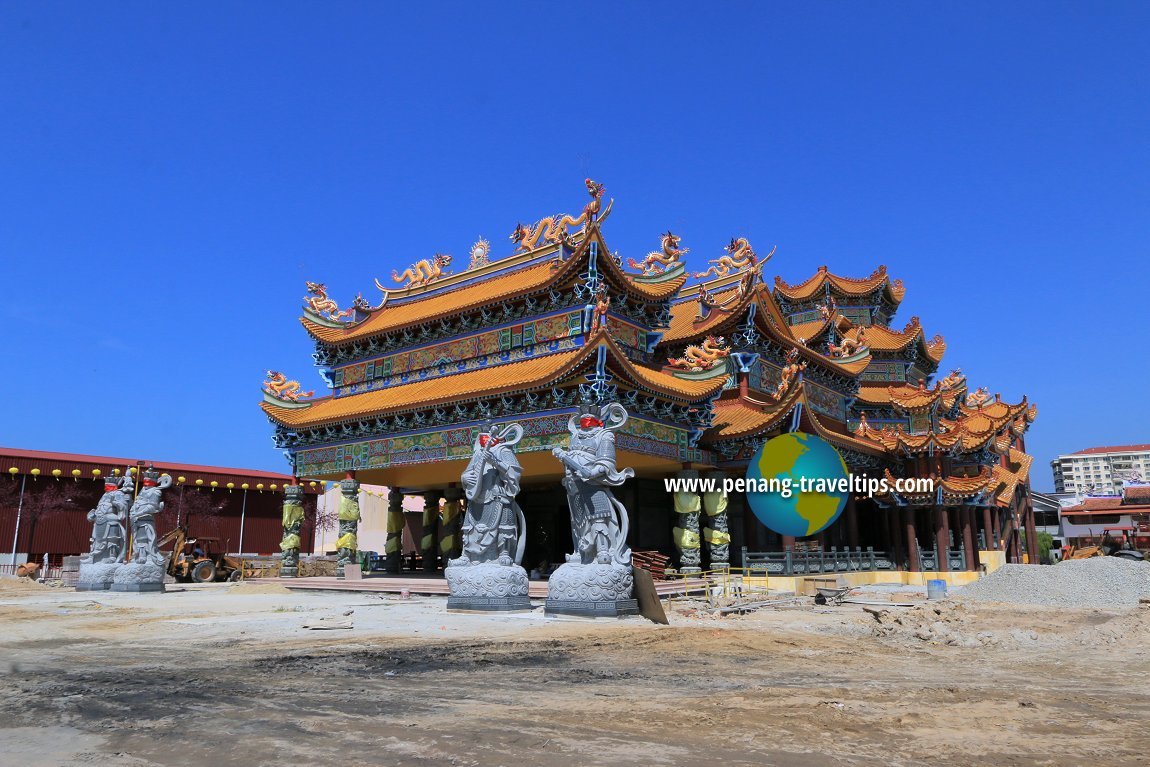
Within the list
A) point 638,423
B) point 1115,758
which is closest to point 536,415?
point 638,423

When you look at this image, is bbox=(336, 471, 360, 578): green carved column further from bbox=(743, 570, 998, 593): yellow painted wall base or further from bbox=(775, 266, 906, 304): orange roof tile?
bbox=(775, 266, 906, 304): orange roof tile

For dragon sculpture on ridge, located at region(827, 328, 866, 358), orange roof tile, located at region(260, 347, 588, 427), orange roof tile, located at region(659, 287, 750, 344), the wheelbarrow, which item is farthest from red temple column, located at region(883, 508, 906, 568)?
orange roof tile, located at region(260, 347, 588, 427)

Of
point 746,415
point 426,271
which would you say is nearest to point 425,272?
point 426,271

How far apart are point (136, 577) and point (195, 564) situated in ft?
24.6

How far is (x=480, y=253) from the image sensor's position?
2950 centimetres

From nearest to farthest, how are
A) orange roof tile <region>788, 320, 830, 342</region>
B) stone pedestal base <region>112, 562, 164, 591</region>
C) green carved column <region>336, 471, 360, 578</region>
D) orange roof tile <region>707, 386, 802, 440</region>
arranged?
stone pedestal base <region>112, 562, 164, 591</region> → orange roof tile <region>707, 386, 802, 440</region> → green carved column <region>336, 471, 360, 578</region> → orange roof tile <region>788, 320, 830, 342</region>

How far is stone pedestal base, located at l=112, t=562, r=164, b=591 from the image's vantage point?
22.3 metres

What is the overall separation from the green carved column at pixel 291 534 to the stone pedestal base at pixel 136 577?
5.06 m

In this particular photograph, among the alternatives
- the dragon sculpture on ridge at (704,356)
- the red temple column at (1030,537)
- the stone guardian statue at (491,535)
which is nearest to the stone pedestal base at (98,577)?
the stone guardian statue at (491,535)

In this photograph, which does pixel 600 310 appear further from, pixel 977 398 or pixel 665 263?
pixel 977 398

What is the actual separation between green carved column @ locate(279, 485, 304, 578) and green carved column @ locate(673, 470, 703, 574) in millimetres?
12777

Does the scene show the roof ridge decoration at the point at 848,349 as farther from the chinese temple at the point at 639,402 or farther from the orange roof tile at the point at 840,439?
the orange roof tile at the point at 840,439

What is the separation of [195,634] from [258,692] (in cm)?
584

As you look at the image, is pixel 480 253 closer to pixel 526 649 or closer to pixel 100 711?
pixel 526 649
